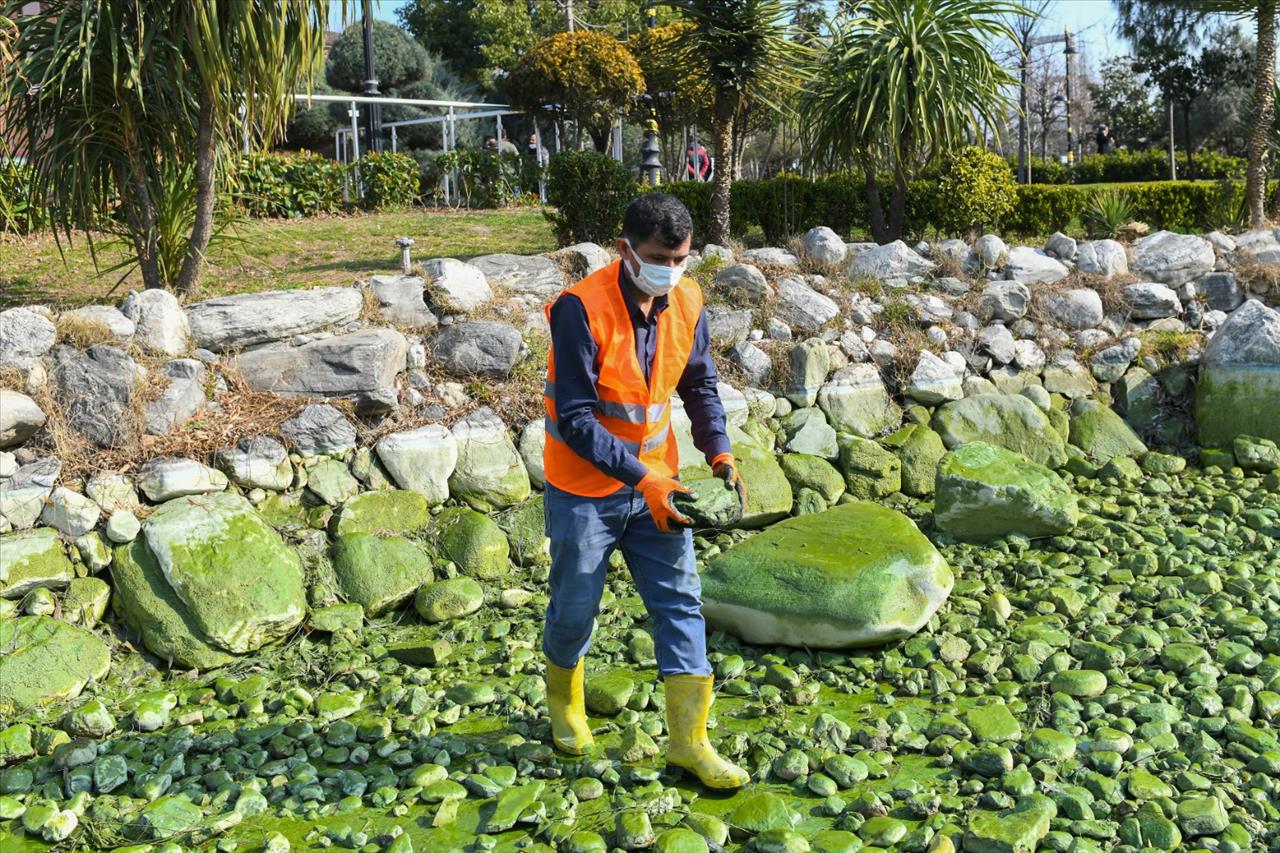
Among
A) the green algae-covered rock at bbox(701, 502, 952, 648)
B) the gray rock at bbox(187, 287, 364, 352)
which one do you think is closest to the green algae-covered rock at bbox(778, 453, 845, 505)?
the green algae-covered rock at bbox(701, 502, 952, 648)

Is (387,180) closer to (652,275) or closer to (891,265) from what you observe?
(891,265)

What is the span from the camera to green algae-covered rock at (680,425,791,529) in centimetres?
646

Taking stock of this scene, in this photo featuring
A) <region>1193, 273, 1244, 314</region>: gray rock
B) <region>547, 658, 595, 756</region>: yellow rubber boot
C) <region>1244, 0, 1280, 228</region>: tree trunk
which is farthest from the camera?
<region>1244, 0, 1280, 228</region>: tree trunk

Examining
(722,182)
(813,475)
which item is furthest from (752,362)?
(722,182)

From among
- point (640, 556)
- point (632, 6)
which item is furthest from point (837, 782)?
point (632, 6)

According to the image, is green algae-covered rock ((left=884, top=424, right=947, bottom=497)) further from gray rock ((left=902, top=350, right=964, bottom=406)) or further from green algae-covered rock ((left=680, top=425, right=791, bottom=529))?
green algae-covered rock ((left=680, top=425, right=791, bottom=529))

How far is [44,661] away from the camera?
4645 mm

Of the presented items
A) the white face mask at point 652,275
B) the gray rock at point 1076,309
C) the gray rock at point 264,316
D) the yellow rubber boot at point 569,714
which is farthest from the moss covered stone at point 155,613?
A: the gray rock at point 1076,309

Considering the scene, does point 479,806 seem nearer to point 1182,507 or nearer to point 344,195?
point 1182,507

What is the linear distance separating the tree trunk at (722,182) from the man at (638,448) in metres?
6.00

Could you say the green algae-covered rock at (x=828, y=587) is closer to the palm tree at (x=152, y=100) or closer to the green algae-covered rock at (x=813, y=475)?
the green algae-covered rock at (x=813, y=475)

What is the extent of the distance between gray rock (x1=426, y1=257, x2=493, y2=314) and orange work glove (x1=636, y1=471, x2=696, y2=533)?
4117 millimetres

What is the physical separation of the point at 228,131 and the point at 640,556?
5.27m

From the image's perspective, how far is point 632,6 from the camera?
28.7 metres
